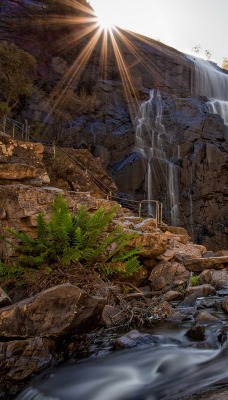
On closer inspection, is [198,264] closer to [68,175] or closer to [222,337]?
[222,337]

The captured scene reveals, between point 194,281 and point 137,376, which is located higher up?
point 194,281

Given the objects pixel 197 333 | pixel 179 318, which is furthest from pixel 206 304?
pixel 197 333

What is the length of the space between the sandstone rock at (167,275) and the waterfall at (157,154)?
13190 mm

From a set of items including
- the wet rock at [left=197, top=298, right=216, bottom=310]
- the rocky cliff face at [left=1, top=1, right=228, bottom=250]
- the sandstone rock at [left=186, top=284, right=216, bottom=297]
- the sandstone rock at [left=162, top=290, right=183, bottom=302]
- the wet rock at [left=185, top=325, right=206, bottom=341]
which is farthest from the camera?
the rocky cliff face at [left=1, top=1, right=228, bottom=250]

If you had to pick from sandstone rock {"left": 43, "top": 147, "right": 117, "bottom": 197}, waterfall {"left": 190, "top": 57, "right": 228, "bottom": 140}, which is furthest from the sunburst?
sandstone rock {"left": 43, "top": 147, "right": 117, "bottom": 197}

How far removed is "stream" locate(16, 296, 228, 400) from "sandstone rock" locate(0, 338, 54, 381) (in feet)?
0.48

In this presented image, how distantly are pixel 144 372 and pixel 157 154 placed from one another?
924 inches

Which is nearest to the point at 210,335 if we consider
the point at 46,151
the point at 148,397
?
the point at 148,397

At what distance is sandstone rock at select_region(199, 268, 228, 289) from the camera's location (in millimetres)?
8498

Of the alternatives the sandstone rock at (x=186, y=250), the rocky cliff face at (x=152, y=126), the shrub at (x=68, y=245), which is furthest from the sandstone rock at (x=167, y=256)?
the rocky cliff face at (x=152, y=126)

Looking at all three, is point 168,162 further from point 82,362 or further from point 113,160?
point 82,362

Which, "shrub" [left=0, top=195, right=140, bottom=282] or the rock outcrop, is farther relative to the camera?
the rock outcrop

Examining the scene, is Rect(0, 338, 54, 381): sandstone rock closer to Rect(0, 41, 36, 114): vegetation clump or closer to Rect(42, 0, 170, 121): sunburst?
Rect(0, 41, 36, 114): vegetation clump

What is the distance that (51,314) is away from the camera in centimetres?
447
